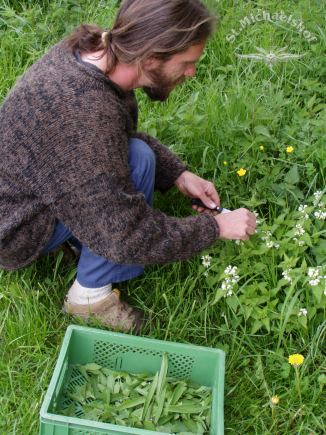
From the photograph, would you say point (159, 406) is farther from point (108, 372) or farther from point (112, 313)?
point (112, 313)

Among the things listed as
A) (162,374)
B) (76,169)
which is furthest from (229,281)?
(76,169)

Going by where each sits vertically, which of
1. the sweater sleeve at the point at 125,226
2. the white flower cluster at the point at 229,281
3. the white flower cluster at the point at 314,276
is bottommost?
the white flower cluster at the point at 229,281

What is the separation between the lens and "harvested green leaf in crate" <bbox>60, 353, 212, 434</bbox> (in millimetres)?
1393

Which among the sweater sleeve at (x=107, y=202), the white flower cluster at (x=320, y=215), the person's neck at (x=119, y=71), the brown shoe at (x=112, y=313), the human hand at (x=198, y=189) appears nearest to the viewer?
the sweater sleeve at (x=107, y=202)

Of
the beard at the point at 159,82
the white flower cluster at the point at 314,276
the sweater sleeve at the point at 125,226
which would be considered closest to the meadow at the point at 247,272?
the white flower cluster at the point at 314,276

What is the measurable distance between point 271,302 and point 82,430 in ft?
2.61

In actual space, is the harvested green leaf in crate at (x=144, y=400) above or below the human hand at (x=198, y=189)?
below

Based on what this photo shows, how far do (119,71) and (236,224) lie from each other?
0.68 metres

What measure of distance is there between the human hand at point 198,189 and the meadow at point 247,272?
14 centimetres

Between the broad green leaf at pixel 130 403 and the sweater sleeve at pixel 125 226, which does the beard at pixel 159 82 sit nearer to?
the sweater sleeve at pixel 125 226

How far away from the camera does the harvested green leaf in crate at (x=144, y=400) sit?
4.57ft

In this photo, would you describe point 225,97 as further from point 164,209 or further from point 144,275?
point 144,275

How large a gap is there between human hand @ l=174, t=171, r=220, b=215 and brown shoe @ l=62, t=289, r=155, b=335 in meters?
0.54

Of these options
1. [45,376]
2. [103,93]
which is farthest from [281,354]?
[103,93]
